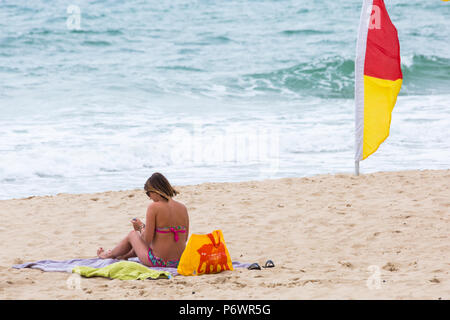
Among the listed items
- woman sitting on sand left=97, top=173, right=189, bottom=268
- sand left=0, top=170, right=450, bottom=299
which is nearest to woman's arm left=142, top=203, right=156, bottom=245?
woman sitting on sand left=97, top=173, right=189, bottom=268

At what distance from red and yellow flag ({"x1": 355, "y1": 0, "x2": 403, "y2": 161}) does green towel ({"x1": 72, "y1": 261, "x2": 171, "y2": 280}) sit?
14.6 feet

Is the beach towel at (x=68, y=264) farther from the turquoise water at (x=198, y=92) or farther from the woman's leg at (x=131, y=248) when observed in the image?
the turquoise water at (x=198, y=92)

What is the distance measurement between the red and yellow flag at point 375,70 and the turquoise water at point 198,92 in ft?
6.00

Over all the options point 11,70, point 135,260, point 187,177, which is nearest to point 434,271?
point 135,260

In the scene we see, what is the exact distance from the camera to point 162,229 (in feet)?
17.0

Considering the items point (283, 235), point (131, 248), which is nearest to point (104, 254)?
point (131, 248)

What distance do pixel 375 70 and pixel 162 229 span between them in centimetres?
435

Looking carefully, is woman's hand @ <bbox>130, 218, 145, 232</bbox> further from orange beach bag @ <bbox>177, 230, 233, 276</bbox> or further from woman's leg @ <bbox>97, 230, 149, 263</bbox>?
orange beach bag @ <bbox>177, 230, 233, 276</bbox>

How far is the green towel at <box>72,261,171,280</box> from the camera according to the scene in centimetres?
479

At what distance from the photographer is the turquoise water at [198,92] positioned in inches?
429

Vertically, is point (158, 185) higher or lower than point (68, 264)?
higher

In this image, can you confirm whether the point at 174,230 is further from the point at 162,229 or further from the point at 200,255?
the point at 200,255
